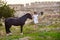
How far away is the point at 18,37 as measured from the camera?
1535 centimetres

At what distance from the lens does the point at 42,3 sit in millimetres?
31109

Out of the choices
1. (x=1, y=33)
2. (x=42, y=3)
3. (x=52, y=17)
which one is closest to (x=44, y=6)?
(x=42, y=3)

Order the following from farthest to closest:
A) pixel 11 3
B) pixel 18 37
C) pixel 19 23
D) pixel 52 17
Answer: pixel 11 3, pixel 52 17, pixel 19 23, pixel 18 37

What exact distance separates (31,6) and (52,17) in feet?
20.6

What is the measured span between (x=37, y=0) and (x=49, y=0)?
1.39m

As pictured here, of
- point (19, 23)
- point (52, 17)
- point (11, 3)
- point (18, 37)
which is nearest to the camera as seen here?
point (18, 37)

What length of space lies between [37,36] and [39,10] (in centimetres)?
1475

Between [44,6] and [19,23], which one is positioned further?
[44,6]

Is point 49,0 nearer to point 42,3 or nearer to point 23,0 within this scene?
point 42,3

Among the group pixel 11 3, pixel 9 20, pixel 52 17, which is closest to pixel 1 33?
pixel 9 20

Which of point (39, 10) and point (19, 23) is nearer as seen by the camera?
point (19, 23)

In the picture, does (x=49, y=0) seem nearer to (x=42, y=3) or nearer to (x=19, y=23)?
(x=42, y=3)

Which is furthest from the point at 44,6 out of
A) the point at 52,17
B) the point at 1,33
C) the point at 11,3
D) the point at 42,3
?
the point at 1,33

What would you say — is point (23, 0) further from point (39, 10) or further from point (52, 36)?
point (52, 36)
